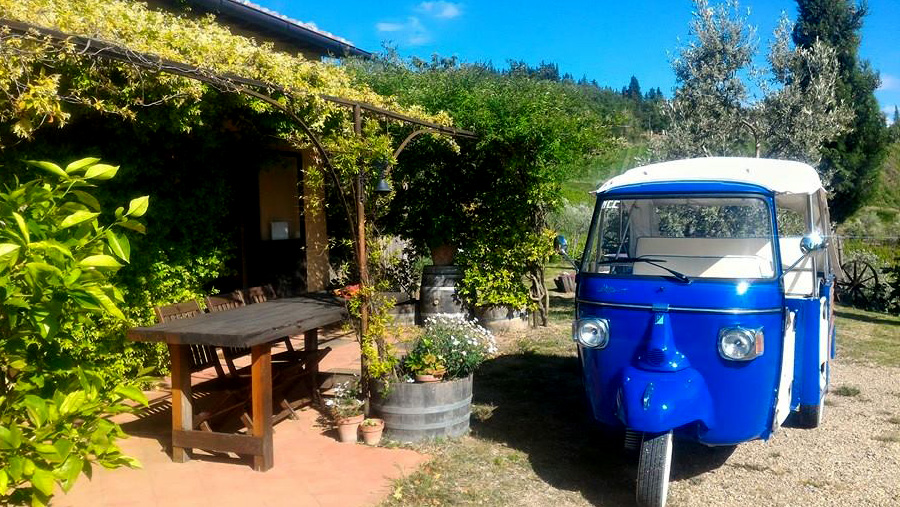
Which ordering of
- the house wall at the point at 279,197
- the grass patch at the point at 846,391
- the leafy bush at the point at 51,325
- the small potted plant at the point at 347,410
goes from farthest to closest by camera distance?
the house wall at the point at 279,197 < the grass patch at the point at 846,391 < the small potted plant at the point at 347,410 < the leafy bush at the point at 51,325

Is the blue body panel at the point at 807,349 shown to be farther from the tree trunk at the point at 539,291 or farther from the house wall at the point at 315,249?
the house wall at the point at 315,249

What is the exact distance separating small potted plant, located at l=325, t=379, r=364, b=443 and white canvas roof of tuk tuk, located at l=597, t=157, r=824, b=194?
8.50ft

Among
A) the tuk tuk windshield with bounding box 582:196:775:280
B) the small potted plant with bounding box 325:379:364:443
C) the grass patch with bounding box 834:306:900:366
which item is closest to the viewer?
the tuk tuk windshield with bounding box 582:196:775:280

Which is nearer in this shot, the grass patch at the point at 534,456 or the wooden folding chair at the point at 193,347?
the grass patch at the point at 534,456

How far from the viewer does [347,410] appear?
18.3 feet

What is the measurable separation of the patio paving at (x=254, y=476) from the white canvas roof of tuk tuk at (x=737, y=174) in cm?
264

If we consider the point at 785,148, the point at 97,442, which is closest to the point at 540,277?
the point at 785,148

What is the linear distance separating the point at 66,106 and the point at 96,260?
3959 mm

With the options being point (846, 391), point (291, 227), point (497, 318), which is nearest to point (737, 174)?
point (846, 391)

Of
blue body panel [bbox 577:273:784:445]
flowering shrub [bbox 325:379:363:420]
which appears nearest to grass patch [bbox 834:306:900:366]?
blue body panel [bbox 577:273:784:445]

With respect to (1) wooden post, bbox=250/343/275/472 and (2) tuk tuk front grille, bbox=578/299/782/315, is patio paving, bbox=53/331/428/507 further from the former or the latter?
(2) tuk tuk front grille, bbox=578/299/782/315

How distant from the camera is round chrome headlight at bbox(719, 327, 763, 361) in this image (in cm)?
419

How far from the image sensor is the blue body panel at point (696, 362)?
13.6ft

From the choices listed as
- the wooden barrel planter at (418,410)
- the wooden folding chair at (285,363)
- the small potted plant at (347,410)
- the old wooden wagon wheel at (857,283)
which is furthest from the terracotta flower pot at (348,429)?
the old wooden wagon wheel at (857,283)
